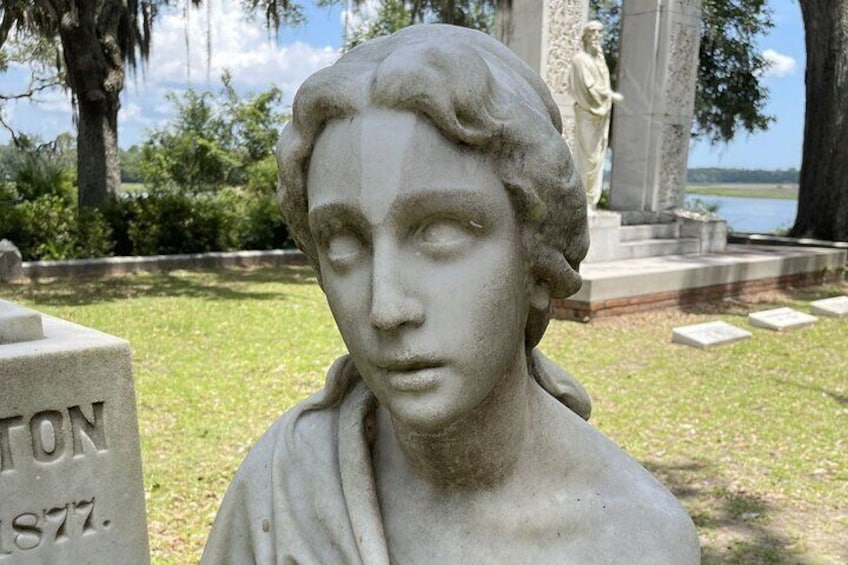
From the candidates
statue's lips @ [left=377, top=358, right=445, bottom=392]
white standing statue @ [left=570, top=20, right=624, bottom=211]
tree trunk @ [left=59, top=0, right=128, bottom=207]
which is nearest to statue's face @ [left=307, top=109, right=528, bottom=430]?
statue's lips @ [left=377, top=358, right=445, bottom=392]

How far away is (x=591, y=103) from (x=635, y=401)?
616 cm

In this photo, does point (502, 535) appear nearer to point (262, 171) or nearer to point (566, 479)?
point (566, 479)

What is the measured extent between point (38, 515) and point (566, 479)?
2.53 meters

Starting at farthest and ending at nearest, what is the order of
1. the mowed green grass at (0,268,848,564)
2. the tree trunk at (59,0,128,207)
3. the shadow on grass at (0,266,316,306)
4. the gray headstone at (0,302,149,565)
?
the tree trunk at (59,0,128,207), the shadow on grass at (0,266,316,306), the mowed green grass at (0,268,848,564), the gray headstone at (0,302,149,565)

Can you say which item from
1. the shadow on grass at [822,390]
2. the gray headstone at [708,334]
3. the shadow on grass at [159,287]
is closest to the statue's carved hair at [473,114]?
the shadow on grass at [822,390]

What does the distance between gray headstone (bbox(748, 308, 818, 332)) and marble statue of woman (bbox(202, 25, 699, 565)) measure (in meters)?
8.46

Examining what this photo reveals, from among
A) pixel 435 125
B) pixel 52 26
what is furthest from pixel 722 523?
pixel 52 26

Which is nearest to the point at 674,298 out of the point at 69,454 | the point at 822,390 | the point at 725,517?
the point at 822,390

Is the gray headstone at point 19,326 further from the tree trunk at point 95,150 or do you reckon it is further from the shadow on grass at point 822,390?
the tree trunk at point 95,150

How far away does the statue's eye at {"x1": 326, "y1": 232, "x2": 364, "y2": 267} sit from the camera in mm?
1016

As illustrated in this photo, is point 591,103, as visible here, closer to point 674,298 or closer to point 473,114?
point 674,298

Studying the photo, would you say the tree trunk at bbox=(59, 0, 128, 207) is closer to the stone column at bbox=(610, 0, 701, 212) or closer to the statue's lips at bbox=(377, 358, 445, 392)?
the stone column at bbox=(610, 0, 701, 212)

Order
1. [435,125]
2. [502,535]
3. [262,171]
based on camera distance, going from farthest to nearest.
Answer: [262,171], [502,535], [435,125]

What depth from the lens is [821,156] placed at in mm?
16828
